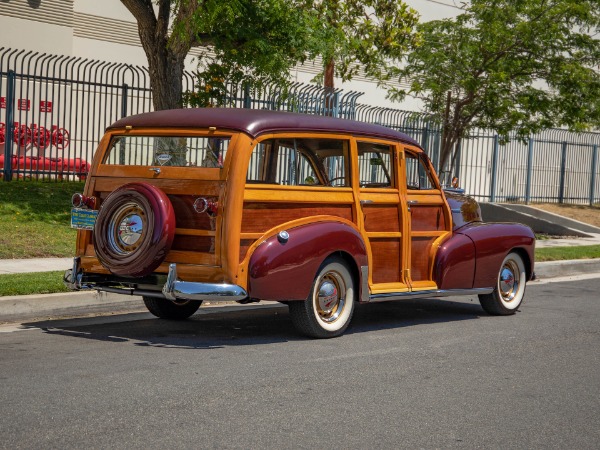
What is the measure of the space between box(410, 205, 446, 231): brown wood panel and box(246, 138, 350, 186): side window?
0.99 metres

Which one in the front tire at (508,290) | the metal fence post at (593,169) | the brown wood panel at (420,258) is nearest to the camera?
the brown wood panel at (420,258)

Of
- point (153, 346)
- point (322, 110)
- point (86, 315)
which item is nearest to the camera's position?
point (153, 346)

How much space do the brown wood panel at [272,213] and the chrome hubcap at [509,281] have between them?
2756 mm

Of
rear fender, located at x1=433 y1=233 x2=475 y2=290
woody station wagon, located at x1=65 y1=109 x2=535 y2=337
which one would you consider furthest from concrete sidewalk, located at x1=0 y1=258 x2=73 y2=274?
rear fender, located at x1=433 y1=233 x2=475 y2=290

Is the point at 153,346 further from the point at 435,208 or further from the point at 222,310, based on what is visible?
the point at 435,208

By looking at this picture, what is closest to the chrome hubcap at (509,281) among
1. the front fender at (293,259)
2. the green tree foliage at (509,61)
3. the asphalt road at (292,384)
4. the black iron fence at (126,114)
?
the asphalt road at (292,384)

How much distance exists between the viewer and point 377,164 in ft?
31.2

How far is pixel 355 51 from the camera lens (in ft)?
66.7

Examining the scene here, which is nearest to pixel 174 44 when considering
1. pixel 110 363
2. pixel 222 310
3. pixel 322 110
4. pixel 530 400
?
pixel 322 110

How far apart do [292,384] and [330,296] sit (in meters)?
1.98

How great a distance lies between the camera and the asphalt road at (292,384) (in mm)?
5418

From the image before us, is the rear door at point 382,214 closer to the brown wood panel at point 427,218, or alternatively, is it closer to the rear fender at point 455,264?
the brown wood panel at point 427,218

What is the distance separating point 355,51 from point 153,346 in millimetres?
13418

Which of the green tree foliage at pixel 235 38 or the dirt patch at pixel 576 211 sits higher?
the green tree foliage at pixel 235 38
